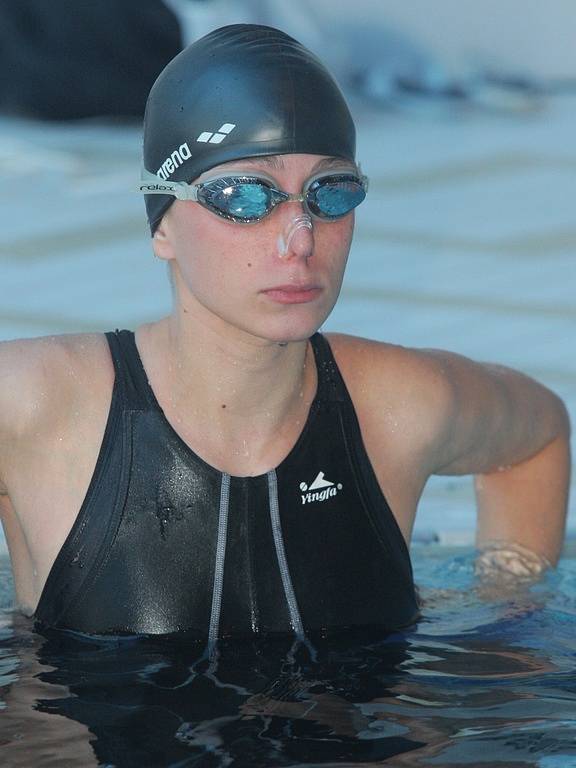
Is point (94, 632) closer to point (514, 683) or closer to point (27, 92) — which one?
point (514, 683)

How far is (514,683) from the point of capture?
3.23m

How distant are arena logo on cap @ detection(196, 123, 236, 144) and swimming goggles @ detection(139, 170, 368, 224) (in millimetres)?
85

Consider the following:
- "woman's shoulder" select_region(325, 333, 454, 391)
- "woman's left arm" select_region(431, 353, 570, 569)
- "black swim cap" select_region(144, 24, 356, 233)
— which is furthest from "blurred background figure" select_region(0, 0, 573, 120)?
"black swim cap" select_region(144, 24, 356, 233)

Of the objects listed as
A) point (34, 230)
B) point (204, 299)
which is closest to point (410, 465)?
point (204, 299)

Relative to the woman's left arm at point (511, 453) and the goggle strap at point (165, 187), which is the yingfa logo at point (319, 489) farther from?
the goggle strap at point (165, 187)

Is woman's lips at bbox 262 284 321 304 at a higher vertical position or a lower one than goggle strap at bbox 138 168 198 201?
lower

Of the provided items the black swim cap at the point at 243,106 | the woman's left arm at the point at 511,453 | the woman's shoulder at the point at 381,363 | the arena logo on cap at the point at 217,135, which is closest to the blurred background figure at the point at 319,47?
the woman's left arm at the point at 511,453

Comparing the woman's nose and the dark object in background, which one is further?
the dark object in background

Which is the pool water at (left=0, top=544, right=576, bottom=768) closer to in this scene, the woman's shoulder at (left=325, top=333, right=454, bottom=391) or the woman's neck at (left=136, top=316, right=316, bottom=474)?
the woman's neck at (left=136, top=316, right=316, bottom=474)

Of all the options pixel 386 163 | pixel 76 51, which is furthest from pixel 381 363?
pixel 76 51

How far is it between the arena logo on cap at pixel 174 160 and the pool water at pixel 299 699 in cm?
104

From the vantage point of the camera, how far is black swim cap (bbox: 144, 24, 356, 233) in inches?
120

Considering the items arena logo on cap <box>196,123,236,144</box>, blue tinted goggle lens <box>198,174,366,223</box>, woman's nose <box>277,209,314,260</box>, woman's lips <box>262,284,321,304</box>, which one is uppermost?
arena logo on cap <box>196,123,236,144</box>

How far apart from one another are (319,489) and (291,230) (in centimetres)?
67
